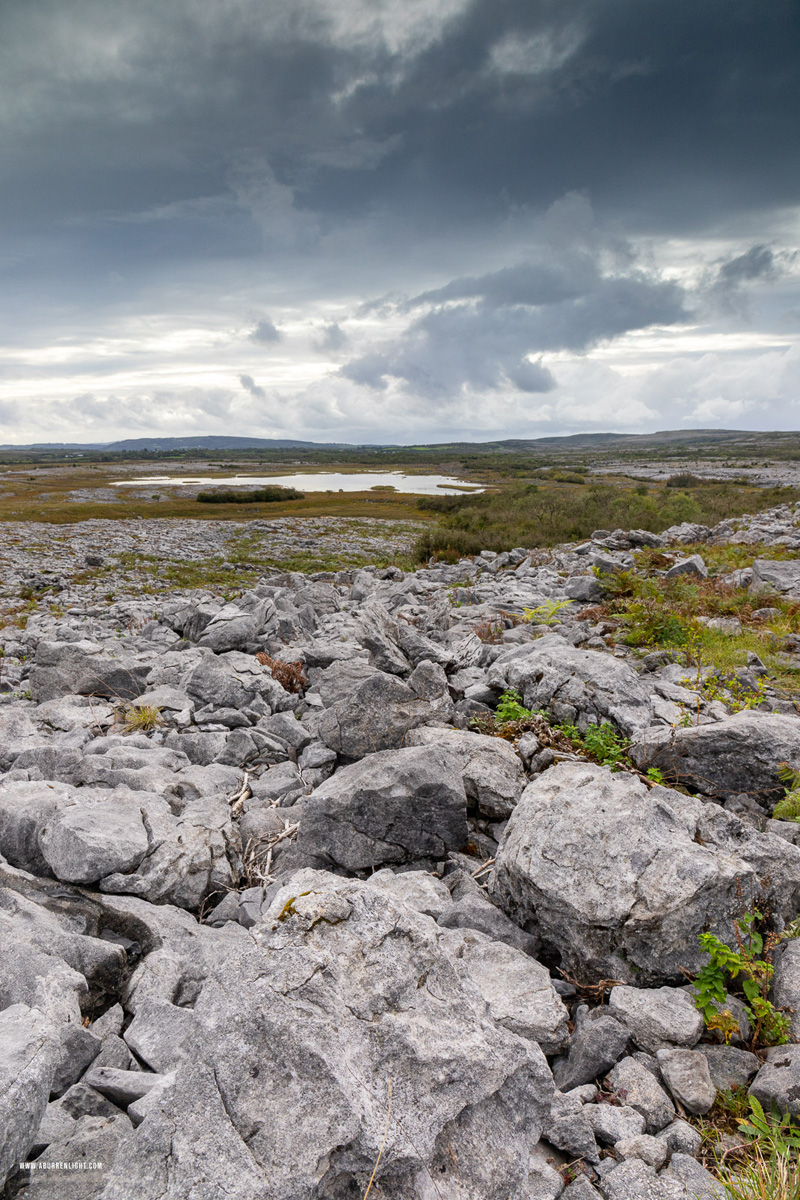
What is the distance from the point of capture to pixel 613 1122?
339 centimetres

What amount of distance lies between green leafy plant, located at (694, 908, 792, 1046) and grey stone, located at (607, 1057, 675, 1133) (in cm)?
67

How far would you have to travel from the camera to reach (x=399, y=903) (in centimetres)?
365

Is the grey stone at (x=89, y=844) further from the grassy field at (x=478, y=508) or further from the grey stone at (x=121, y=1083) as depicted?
the grassy field at (x=478, y=508)

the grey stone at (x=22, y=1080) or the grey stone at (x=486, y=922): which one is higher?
the grey stone at (x=22, y=1080)

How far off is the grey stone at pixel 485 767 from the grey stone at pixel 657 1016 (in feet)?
7.45

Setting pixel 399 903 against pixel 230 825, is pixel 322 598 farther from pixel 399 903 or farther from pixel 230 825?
pixel 399 903

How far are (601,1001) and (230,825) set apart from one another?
3865 millimetres

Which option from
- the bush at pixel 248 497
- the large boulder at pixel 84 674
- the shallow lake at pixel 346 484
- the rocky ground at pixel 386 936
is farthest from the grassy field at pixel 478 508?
the rocky ground at pixel 386 936

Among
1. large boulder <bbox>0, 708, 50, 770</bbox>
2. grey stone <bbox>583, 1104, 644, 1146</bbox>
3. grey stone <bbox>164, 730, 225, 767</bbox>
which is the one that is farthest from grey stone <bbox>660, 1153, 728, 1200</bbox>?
large boulder <bbox>0, 708, 50, 770</bbox>

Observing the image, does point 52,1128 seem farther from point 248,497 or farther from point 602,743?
point 248,497

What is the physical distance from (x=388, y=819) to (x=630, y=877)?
2.22 meters

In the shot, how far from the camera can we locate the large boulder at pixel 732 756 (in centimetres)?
656

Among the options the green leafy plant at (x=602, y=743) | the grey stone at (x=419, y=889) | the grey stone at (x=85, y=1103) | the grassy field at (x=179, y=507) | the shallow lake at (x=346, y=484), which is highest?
the shallow lake at (x=346, y=484)

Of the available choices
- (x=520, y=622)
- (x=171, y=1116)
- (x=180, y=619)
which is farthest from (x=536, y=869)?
(x=180, y=619)
